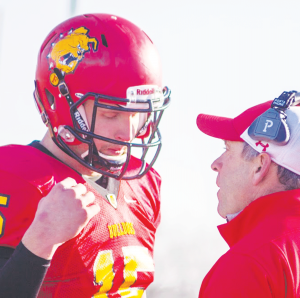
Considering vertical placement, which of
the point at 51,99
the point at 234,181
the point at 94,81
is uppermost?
the point at 94,81

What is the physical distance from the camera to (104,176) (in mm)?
2189

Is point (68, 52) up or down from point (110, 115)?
up

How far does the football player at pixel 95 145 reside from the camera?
186 centimetres

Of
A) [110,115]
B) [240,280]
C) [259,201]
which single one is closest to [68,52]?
Result: [110,115]

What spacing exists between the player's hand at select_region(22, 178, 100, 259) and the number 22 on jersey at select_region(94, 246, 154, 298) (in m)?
0.27

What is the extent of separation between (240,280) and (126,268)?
0.62 m

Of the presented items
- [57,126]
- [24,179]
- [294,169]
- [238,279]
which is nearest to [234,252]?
[238,279]

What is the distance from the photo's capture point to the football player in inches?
73.4

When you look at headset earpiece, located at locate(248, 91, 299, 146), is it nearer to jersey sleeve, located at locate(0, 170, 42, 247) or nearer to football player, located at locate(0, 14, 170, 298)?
football player, located at locate(0, 14, 170, 298)

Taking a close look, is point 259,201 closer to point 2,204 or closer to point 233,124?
point 233,124

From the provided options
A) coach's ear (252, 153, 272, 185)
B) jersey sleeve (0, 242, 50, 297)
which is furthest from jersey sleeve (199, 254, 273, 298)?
jersey sleeve (0, 242, 50, 297)

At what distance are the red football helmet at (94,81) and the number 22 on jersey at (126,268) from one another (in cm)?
28

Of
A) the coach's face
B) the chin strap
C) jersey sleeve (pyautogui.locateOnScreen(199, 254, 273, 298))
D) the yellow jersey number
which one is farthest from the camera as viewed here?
the chin strap

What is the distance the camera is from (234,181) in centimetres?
195
